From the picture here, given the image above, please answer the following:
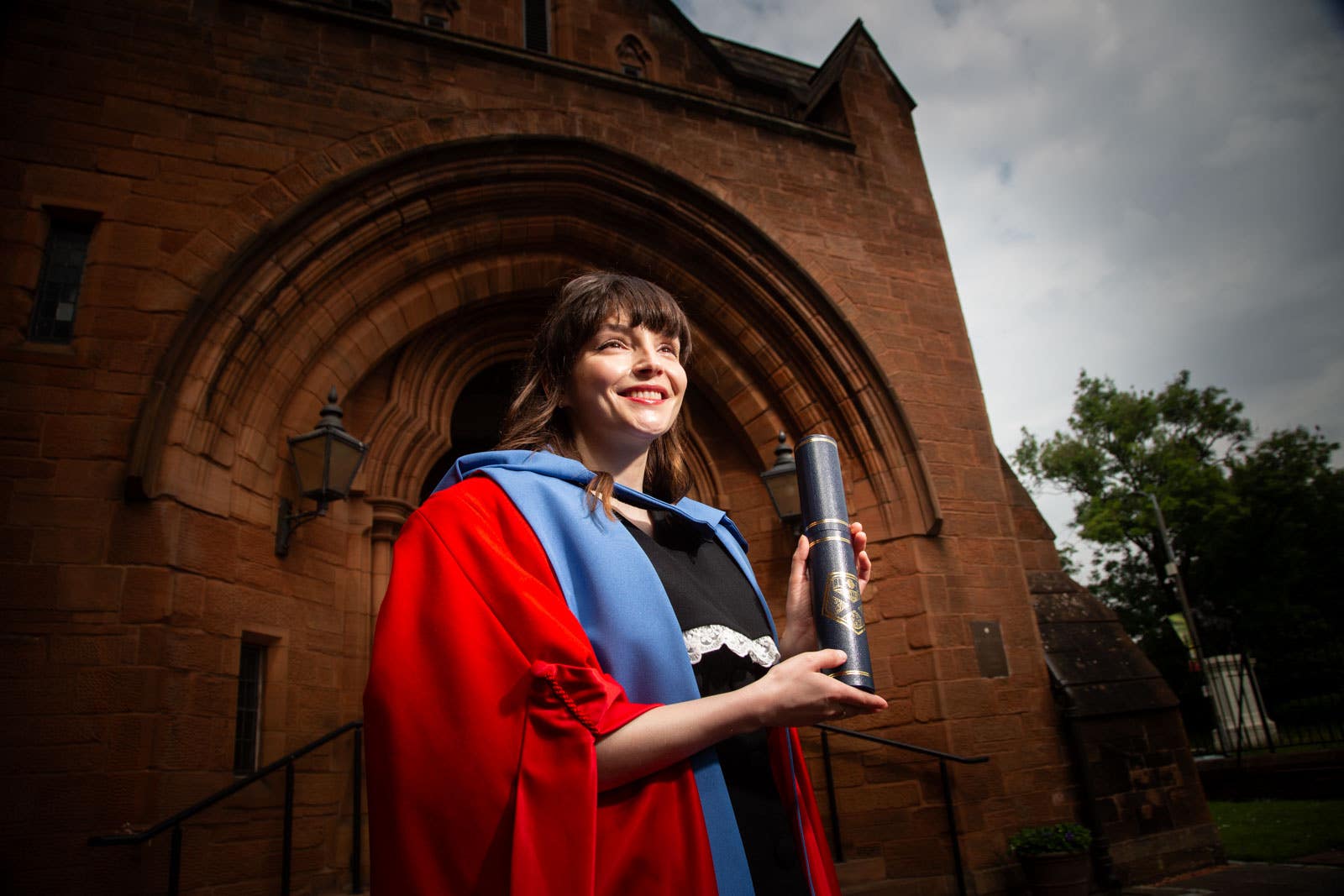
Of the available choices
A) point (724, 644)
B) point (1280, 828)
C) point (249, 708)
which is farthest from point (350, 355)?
point (1280, 828)

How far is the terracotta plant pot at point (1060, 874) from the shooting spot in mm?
4422

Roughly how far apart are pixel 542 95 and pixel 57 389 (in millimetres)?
3574

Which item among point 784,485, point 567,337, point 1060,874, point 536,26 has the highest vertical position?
point 536,26

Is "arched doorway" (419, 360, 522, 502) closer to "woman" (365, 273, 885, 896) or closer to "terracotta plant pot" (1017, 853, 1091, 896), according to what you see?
"terracotta plant pot" (1017, 853, 1091, 896)

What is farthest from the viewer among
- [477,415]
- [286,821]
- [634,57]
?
[477,415]

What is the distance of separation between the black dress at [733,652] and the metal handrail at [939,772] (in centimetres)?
372

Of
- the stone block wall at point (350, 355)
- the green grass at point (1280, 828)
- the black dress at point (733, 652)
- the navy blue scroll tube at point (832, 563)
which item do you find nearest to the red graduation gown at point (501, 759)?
the black dress at point (733, 652)

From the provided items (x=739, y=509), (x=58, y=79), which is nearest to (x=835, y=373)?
(x=739, y=509)

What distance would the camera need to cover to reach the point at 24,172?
399 cm

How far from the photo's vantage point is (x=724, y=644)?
128 centimetres

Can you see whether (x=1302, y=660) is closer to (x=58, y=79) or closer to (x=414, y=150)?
(x=414, y=150)

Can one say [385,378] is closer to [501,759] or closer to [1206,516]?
[501,759]

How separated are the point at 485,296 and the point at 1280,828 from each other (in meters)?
8.02

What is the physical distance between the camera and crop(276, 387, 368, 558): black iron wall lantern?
13.9ft
